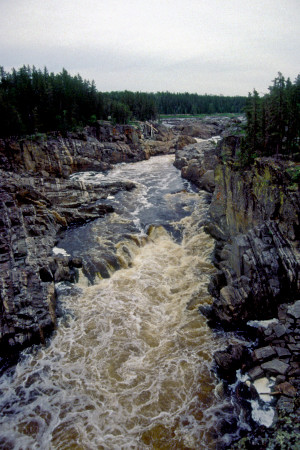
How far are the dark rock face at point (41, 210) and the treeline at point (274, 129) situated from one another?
58.9 feet

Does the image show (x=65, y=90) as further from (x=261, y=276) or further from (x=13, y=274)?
(x=261, y=276)

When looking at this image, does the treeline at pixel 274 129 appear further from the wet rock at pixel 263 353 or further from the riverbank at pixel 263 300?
the wet rock at pixel 263 353

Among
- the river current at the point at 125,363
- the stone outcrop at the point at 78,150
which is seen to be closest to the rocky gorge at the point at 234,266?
the river current at the point at 125,363

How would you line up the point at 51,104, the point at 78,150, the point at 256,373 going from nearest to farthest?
the point at 256,373 < the point at 78,150 < the point at 51,104

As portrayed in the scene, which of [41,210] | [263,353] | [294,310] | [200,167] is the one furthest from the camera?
[200,167]

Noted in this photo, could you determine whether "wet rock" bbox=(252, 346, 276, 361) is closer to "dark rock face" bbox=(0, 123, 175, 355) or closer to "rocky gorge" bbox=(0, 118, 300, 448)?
"rocky gorge" bbox=(0, 118, 300, 448)

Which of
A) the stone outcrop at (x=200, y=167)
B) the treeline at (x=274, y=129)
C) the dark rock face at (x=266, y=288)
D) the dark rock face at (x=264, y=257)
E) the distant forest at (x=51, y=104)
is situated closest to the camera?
the dark rock face at (x=266, y=288)

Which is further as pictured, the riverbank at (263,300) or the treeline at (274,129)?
the treeline at (274,129)

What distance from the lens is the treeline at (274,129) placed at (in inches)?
968

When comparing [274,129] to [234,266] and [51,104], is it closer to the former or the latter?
[234,266]

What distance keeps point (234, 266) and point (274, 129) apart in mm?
14991

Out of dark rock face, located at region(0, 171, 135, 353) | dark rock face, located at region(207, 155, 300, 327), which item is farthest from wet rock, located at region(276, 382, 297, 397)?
dark rock face, located at region(0, 171, 135, 353)

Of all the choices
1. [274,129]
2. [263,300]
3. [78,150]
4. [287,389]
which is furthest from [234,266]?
[78,150]

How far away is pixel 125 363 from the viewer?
48.5ft
